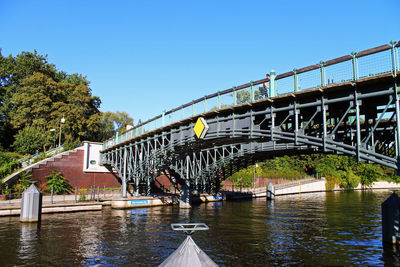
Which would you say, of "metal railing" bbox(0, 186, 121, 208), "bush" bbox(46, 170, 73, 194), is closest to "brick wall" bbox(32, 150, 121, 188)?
"bush" bbox(46, 170, 73, 194)

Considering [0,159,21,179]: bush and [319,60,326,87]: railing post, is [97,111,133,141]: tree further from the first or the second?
[319,60,326,87]: railing post

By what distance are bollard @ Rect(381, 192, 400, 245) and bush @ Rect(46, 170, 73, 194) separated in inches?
1518

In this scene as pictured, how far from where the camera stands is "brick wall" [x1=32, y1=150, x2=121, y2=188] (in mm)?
43747

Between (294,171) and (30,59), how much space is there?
5946 centimetres

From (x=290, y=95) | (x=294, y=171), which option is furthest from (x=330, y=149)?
(x=294, y=171)

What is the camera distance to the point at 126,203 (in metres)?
37.5

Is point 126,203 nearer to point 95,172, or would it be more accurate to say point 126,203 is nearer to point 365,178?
point 95,172

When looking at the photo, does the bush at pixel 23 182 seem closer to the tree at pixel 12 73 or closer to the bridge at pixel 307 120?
the bridge at pixel 307 120

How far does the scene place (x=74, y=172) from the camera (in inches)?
1875

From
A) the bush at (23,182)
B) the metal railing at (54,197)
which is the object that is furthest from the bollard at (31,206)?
the bush at (23,182)

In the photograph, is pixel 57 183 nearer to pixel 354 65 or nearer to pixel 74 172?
pixel 74 172

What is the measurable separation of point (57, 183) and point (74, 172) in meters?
4.85

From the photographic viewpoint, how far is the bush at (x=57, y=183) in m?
42.5

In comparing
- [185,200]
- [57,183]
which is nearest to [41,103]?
[57,183]
